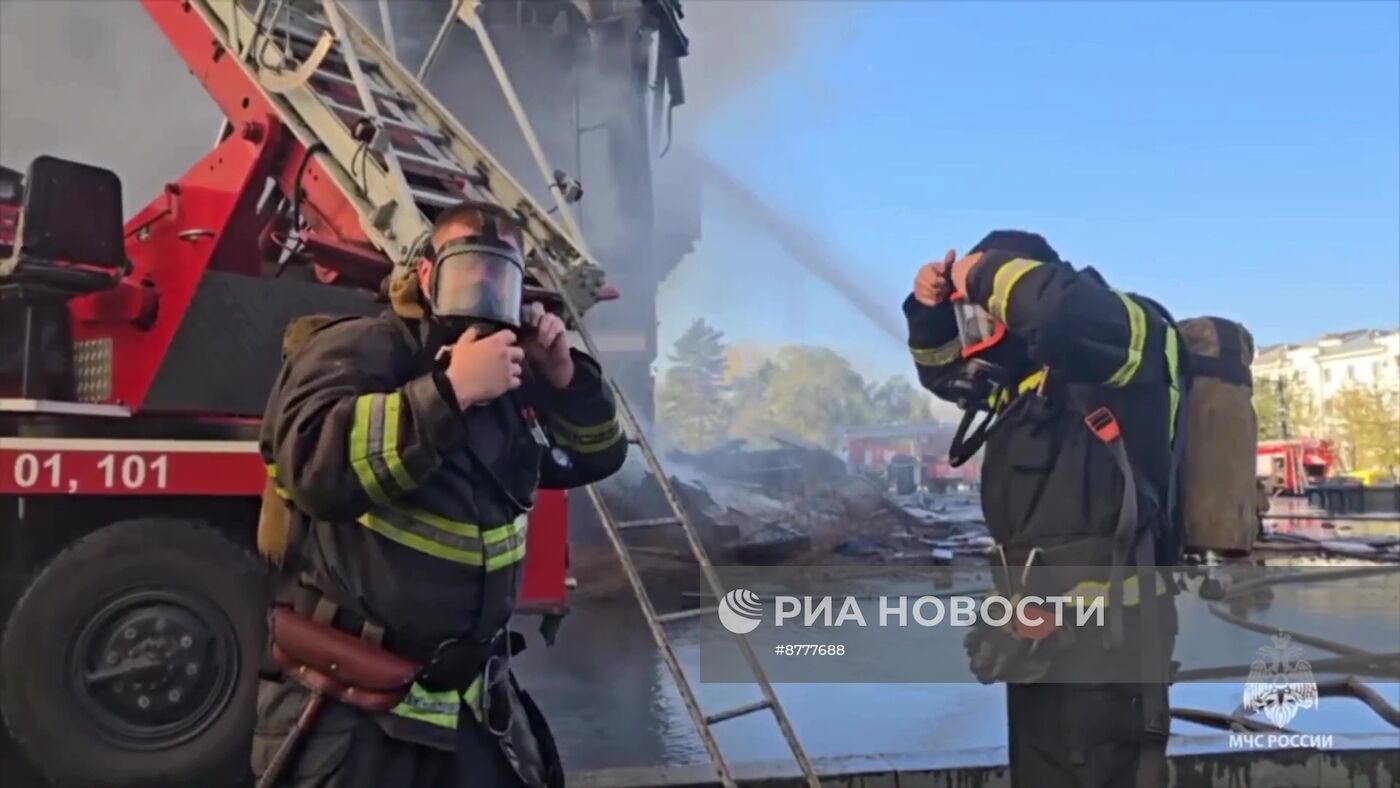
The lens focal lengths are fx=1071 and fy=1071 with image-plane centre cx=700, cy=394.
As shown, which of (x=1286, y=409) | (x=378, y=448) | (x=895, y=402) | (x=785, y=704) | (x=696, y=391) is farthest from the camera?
(x=1286, y=409)

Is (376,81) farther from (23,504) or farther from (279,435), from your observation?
(279,435)

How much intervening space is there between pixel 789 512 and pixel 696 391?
6.75 ft

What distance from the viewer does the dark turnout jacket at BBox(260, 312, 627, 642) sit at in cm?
139

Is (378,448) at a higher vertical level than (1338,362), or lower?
lower

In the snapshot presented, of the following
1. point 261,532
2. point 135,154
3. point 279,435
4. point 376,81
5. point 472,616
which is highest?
point 135,154

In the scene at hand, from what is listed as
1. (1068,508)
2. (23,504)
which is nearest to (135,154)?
(23,504)

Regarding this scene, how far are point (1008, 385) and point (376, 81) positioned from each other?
2.68 metres

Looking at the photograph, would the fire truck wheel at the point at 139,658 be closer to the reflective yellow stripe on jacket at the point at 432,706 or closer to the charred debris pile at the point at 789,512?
the reflective yellow stripe on jacket at the point at 432,706

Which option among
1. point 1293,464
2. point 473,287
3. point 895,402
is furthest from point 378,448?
point 1293,464

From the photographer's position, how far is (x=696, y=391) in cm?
1158

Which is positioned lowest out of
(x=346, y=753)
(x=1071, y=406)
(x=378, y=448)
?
(x=346, y=753)

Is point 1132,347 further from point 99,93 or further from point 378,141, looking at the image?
point 99,93

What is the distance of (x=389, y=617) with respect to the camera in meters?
1.51

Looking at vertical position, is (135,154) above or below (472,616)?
above
